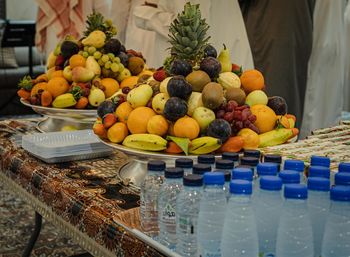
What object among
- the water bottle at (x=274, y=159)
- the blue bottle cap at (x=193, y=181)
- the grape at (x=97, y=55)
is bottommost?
the blue bottle cap at (x=193, y=181)

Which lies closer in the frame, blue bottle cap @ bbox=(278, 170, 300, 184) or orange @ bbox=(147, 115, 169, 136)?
blue bottle cap @ bbox=(278, 170, 300, 184)

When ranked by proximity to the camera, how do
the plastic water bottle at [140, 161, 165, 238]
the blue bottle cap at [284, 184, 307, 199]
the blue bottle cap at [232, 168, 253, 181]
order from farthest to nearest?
the plastic water bottle at [140, 161, 165, 238]
the blue bottle cap at [232, 168, 253, 181]
the blue bottle cap at [284, 184, 307, 199]

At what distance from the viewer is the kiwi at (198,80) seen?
170 centimetres

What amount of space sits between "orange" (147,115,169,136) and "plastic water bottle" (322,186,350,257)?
2.54 feet

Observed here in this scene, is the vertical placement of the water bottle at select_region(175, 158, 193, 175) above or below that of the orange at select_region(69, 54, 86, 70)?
below

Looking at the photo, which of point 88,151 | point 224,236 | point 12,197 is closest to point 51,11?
point 12,197

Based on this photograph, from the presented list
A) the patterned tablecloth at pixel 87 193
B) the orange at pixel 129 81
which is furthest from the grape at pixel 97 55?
the patterned tablecloth at pixel 87 193

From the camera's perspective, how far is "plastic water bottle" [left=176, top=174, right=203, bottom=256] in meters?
1.13

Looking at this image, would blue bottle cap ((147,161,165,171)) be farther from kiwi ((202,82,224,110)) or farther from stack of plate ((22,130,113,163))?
stack of plate ((22,130,113,163))

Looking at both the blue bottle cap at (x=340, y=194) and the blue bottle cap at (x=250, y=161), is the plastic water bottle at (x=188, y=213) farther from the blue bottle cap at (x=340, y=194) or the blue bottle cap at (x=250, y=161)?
the blue bottle cap at (x=340, y=194)

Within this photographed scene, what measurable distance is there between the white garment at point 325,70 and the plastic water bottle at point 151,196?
8.40 feet

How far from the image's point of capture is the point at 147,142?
5.48ft

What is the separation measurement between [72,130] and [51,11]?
2517 millimetres

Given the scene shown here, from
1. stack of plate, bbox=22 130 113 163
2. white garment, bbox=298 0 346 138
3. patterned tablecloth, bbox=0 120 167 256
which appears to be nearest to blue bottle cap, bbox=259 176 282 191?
patterned tablecloth, bbox=0 120 167 256
